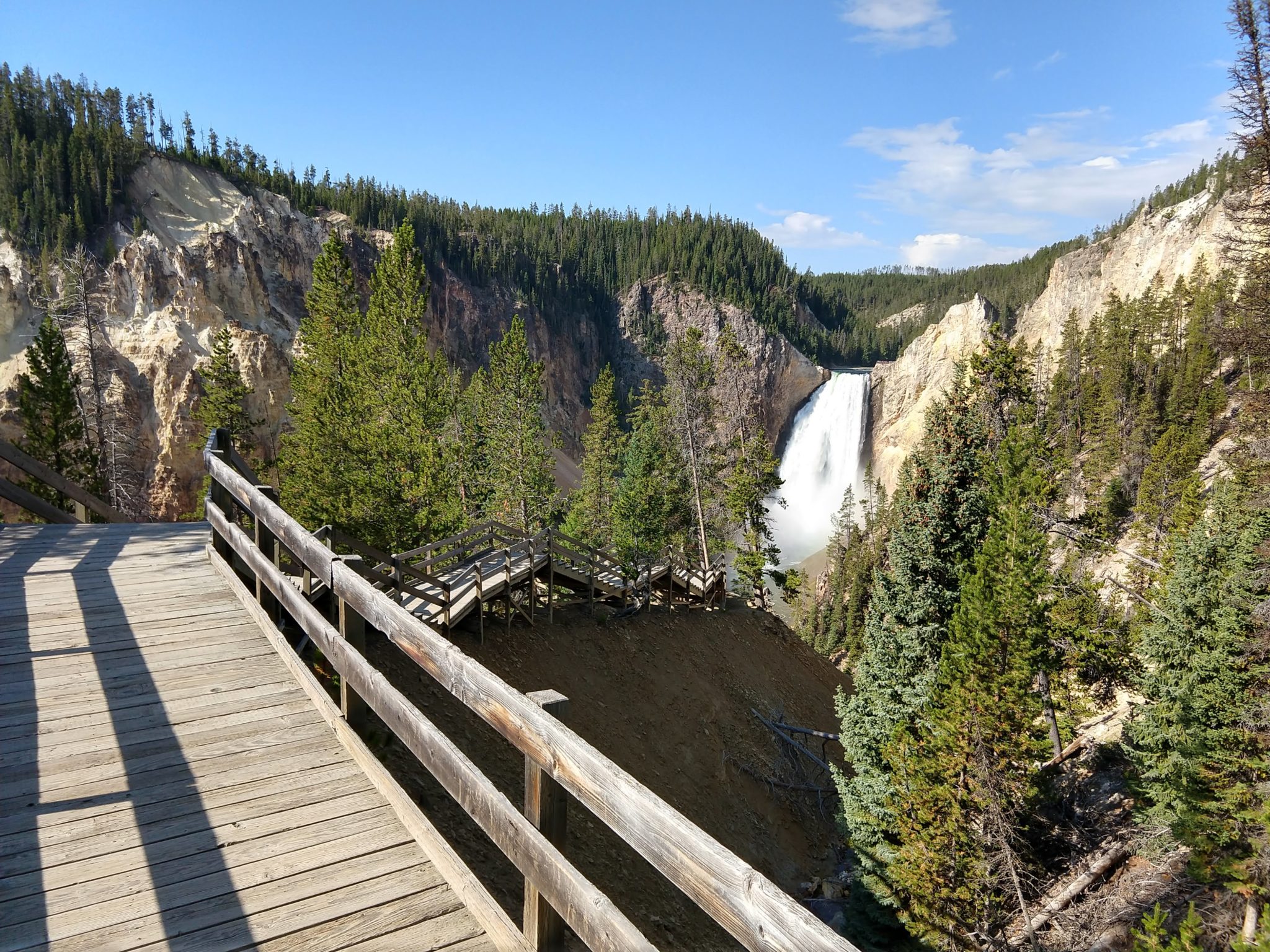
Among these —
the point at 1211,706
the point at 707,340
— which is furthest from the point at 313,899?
the point at 707,340

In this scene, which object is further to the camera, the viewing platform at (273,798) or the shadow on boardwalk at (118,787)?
the shadow on boardwalk at (118,787)

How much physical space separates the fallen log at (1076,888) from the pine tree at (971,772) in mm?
464

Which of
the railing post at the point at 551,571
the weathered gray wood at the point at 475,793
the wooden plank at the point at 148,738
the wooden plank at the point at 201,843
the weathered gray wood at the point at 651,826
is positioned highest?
the weathered gray wood at the point at 651,826

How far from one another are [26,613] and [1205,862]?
20600mm

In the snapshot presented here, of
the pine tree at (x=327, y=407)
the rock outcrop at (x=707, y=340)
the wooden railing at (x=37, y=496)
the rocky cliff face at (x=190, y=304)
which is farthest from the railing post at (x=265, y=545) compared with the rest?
the rock outcrop at (x=707, y=340)

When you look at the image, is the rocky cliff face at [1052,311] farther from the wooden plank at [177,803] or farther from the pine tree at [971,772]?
the wooden plank at [177,803]

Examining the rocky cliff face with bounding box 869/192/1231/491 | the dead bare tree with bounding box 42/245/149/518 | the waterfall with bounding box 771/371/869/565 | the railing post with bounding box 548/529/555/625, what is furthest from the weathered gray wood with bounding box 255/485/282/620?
the waterfall with bounding box 771/371/869/565

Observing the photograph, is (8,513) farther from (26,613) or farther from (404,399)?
(26,613)

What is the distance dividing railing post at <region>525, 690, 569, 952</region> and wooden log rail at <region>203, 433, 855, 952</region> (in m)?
0.02

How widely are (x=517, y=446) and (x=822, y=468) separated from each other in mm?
63161

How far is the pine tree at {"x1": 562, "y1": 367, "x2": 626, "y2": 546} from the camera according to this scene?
3947 cm

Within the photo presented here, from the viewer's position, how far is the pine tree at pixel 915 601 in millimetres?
15219

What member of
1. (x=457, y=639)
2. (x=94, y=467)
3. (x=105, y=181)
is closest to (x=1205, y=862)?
(x=457, y=639)

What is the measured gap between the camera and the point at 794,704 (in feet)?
69.1
